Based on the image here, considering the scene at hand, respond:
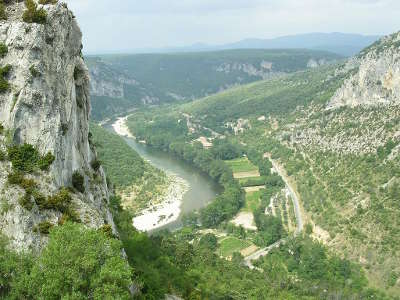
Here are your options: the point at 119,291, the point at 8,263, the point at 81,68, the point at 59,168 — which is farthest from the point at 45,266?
the point at 81,68

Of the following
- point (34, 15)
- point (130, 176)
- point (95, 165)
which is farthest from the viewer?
point (130, 176)

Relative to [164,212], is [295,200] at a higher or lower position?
higher

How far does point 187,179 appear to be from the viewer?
132375mm

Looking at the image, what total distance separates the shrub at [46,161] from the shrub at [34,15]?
1020 centimetres

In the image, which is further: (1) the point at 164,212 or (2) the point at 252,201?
(2) the point at 252,201

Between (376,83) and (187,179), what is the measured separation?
6174 centimetres

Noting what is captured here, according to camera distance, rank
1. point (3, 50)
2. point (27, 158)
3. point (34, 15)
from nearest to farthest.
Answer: point (27, 158)
point (3, 50)
point (34, 15)

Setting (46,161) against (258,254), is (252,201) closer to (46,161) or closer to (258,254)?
(258,254)

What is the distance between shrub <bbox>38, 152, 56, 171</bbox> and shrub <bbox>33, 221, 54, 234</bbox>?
162 inches

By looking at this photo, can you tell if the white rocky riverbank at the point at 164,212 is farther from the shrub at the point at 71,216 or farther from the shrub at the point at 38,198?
the shrub at the point at 38,198

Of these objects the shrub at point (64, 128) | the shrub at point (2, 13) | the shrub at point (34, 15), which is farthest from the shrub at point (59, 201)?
the shrub at point (2, 13)

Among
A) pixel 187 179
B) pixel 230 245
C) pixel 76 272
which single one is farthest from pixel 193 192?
pixel 76 272

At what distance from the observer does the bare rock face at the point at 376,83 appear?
4648 inches

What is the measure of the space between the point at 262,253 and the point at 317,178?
36.2 meters
